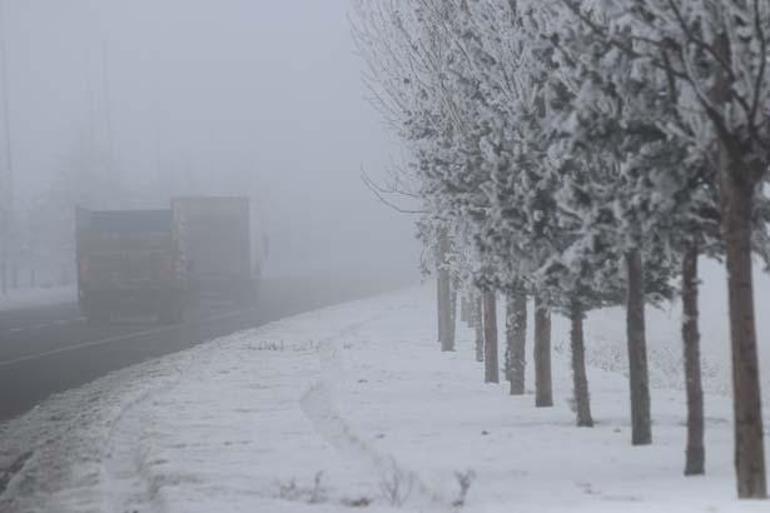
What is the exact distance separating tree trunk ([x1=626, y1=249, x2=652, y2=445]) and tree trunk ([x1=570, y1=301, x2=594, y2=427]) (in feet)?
4.48

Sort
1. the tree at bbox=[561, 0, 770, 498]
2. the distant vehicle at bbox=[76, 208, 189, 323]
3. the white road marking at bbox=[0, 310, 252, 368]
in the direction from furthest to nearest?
the distant vehicle at bbox=[76, 208, 189, 323], the white road marking at bbox=[0, 310, 252, 368], the tree at bbox=[561, 0, 770, 498]

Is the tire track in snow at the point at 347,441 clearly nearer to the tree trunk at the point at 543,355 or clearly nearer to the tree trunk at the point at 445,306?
the tree trunk at the point at 543,355

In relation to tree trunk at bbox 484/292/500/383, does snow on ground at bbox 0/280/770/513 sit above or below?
below

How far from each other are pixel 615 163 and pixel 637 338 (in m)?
1.68

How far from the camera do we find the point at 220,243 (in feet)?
147

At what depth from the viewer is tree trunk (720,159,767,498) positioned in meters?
7.24

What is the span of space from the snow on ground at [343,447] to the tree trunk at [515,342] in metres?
0.26

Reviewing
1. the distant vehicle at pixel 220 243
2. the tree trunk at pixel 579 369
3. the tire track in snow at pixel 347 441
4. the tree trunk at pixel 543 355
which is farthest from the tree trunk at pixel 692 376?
the distant vehicle at pixel 220 243

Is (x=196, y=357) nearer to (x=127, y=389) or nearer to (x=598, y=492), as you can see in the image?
(x=127, y=389)

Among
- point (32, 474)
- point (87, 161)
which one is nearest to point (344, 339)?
point (32, 474)

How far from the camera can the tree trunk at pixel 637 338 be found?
986 cm

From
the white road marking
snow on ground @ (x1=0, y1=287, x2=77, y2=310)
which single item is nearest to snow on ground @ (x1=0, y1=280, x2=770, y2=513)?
the white road marking

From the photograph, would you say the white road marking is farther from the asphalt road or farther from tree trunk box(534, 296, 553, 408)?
tree trunk box(534, 296, 553, 408)

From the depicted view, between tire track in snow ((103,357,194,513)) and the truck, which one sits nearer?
tire track in snow ((103,357,194,513))
